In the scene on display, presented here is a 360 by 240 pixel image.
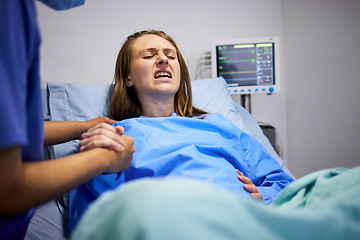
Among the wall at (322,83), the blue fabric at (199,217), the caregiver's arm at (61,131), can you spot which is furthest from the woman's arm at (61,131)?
the wall at (322,83)

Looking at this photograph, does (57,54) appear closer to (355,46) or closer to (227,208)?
(227,208)

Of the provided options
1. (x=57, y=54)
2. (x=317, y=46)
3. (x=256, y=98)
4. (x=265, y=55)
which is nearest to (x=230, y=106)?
(x=265, y=55)

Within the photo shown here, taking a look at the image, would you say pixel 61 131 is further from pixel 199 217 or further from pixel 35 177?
pixel 199 217

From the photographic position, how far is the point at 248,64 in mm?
1867

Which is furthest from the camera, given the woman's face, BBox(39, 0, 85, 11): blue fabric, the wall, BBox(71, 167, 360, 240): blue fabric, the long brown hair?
the wall

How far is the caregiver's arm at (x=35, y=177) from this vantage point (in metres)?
0.42

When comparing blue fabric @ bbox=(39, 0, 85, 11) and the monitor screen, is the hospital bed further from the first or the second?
blue fabric @ bbox=(39, 0, 85, 11)

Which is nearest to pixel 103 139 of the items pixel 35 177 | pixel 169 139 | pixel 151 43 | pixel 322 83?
pixel 35 177

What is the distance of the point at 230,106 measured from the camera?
5.08 ft

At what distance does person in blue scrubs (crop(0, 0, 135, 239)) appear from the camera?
1.35 feet

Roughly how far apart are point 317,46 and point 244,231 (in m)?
2.18

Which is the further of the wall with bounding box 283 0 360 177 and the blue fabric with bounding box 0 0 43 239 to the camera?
the wall with bounding box 283 0 360 177

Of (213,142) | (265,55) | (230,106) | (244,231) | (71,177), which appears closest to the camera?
(244,231)

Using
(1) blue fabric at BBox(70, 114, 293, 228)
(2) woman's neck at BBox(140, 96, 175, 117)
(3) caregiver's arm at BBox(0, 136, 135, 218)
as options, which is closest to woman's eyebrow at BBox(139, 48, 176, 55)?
(2) woman's neck at BBox(140, 96, 175, 117)
